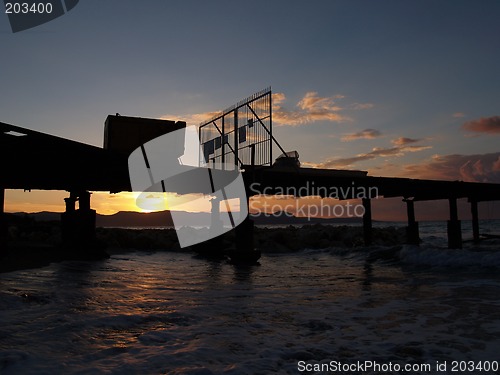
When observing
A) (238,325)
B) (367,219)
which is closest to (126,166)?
(238,325)

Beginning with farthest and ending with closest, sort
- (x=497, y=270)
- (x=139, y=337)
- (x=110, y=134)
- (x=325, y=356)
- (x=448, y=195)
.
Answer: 1. (x=448, y=195)
2. (x=110, y=134)
3. (x=497, y=270)
4. (x=139, y=337)
5. (x=325, y=356)

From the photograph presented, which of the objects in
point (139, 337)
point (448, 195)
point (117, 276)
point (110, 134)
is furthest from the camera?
point (448, 195)

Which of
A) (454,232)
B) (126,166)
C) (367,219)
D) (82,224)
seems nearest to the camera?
(126,166)

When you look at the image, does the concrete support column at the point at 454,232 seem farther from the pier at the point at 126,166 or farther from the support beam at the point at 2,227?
the support beam at the point at 2,227

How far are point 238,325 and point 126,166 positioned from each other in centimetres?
1073

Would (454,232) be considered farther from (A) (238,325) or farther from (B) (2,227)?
(B) (2,227)

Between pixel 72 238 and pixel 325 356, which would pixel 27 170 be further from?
pixel 325 356

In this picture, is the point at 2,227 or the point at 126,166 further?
the point at 126,166

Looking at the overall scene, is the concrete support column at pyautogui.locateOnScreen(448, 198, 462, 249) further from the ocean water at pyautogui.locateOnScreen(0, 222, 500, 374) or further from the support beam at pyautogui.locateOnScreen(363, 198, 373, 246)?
the ocean water at pyautogui.locateOnScreen(0, 222, 500, 374)

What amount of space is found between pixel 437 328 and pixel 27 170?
14.7 meters

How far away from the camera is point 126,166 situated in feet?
53.5

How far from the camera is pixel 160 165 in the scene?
17.4 metres

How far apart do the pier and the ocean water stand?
13.6 ft

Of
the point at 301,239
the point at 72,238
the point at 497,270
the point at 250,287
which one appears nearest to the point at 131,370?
the point at 250,287
